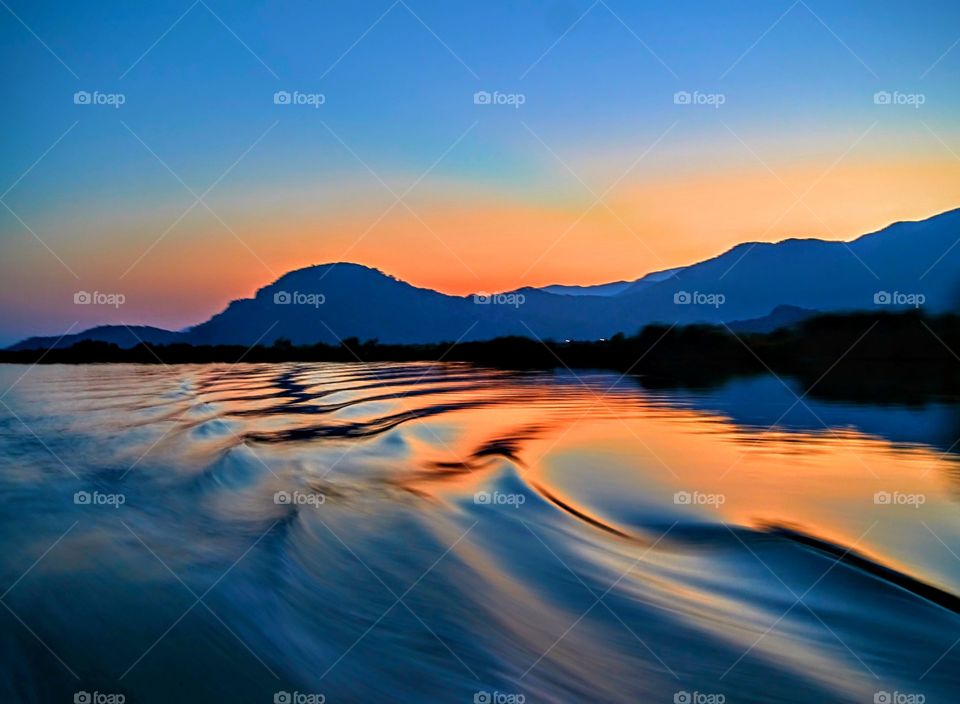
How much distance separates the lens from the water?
4.14 meters

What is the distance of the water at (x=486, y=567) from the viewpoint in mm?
4145

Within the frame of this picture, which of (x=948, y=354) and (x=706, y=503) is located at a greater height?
(x=948, y=354)

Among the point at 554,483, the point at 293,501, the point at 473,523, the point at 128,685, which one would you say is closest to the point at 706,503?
A: the point at 554,483

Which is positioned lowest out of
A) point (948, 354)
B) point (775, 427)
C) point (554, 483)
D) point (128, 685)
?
point (128, 685)

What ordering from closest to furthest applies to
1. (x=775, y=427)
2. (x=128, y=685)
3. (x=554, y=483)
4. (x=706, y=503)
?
(x=128, y=685) < (x=706, y=503) < (x=554, y=483) < (x=775, y=427)

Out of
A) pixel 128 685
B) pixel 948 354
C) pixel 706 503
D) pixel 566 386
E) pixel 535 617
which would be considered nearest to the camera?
pixel 128 685

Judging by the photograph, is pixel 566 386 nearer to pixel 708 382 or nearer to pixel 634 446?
pixel 708 382

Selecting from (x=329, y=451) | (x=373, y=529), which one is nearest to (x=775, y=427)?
(x=329, y=451)

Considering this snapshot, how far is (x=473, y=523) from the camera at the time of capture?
7.39m

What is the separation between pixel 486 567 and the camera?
6.04 metres

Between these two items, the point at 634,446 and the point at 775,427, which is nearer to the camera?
the point at 634,446

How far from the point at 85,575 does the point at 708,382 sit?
903 inches

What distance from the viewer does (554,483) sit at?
909 cm

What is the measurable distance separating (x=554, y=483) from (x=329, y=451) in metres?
4.35
